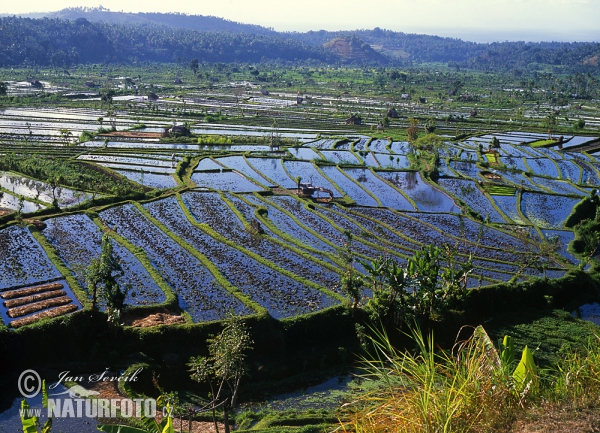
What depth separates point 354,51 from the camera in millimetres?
187125

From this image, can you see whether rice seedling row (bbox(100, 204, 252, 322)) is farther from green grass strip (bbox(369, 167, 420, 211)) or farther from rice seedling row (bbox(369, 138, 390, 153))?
rice seedling row (bbox(369, 138, 390, 153))

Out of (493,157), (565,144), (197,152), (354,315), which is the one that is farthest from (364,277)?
(565,144)

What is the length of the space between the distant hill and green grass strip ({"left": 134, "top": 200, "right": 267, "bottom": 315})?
161130 millimetres

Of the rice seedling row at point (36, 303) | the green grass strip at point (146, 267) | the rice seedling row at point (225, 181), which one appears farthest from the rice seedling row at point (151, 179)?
the rice seedling row at point (36, 303)

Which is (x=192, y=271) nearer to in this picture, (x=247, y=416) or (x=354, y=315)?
(x=354, y=315)

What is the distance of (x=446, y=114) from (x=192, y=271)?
48.5 metres

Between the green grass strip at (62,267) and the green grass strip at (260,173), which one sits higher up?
the green grass strip at (260,173)

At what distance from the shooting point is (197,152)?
120 ft

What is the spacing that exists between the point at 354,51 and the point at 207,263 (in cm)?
17927

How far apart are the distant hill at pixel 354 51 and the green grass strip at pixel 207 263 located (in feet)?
529

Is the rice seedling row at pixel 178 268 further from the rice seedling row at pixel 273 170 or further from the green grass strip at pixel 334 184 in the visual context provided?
the green grass strip at pixel 334 184

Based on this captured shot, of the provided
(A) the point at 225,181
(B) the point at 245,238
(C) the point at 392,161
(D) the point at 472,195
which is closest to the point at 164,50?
(C) the point at 392,161

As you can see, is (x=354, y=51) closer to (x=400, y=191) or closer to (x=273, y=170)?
(x=273, y=170)

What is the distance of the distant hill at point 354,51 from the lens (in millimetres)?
180750
